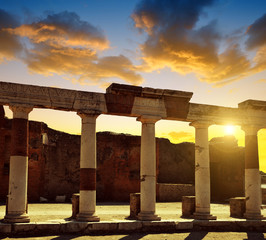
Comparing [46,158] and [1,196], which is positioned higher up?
[46,158]

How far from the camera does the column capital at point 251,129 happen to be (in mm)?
12188

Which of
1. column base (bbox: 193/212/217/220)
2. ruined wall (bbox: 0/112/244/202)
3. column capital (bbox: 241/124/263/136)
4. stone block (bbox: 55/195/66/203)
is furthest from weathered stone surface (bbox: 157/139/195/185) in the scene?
column base (bbox: 193/212/217/220)

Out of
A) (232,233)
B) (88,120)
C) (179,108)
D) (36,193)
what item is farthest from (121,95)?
(36,193)

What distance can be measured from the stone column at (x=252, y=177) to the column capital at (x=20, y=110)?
7653mm

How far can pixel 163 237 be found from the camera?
907cm

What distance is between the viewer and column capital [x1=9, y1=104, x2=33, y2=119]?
918 cm

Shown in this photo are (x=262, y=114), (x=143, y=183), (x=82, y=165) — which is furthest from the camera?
(x=262, y=114)

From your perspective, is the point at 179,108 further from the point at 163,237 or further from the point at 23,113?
the point at 23,113

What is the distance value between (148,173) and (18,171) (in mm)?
3912

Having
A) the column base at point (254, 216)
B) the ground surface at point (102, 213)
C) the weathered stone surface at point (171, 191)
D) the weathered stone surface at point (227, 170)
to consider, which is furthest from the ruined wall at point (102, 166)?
the column base at point (254, 216)

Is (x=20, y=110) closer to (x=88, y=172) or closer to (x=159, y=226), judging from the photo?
(x=88, y=172)

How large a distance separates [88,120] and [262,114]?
21.8 feet

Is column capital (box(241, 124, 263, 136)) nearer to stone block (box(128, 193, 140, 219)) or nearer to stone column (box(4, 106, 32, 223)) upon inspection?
stone block (box(128, 193, 140, 219))

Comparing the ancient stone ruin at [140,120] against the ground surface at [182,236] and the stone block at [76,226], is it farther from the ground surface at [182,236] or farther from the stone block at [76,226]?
the ground surface at [182,236]
